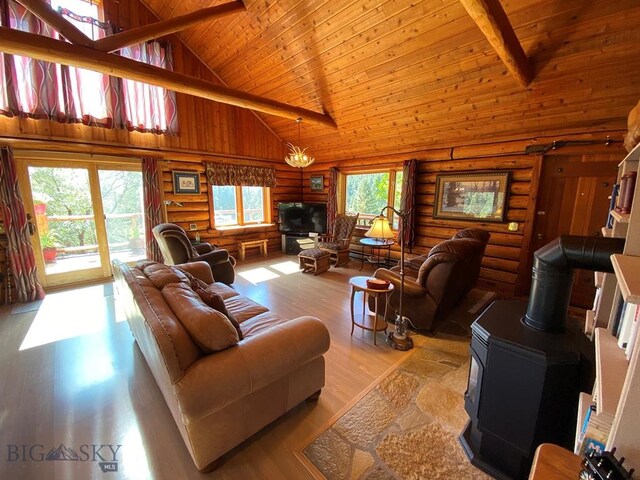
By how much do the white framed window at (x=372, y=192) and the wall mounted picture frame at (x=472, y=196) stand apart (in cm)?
88

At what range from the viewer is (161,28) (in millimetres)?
3260

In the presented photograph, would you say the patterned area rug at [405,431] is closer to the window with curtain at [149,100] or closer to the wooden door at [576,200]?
the wooden door at [576,200]

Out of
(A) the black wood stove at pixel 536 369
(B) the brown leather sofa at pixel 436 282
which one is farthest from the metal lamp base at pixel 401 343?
(A) the black wood stove at pixel 536 369

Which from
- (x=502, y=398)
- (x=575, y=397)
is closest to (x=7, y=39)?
(x=502, y=398)

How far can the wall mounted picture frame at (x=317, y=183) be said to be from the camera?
6680 mm

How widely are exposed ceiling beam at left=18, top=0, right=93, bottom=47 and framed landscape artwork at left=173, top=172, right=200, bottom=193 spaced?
255 centimetres

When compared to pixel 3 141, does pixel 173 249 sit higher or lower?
lower

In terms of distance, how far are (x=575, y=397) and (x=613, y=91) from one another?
10.6 feet

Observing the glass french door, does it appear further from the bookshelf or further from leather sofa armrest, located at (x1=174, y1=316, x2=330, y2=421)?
the bookshelf

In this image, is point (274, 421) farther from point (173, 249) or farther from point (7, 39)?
point (7, 39)

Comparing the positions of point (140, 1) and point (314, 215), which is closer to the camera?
point (140, 1)

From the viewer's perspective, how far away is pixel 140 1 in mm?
4359

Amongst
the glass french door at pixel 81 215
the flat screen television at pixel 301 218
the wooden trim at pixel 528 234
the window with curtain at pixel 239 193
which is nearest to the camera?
the wooden trim at pixel 528 234

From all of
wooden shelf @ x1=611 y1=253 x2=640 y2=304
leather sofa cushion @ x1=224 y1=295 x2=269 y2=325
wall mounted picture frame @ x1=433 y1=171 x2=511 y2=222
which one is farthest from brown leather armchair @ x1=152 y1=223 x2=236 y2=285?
wooden shelf @ x1=611 y1=253 x2=640 y2=304
